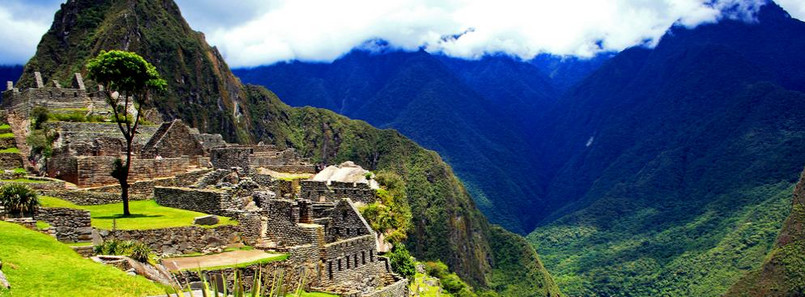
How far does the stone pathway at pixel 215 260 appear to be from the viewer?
19.1 m

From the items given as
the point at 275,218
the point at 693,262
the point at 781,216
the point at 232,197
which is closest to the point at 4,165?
the point at 232,197

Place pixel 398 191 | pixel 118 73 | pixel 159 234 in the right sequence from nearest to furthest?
pixel 159 234
pixel 118 73
pixel 398 191

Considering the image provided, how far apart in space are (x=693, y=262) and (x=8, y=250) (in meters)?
188

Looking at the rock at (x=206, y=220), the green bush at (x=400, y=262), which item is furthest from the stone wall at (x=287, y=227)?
the green bush at (x=400, y=262)

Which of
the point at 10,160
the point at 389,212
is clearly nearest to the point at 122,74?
the point at 10,160

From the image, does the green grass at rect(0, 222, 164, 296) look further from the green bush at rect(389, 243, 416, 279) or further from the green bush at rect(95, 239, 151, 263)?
the green bush at rect(389, 243, 416, 279)

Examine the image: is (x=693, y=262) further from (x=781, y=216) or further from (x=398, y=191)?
(x=398, y=191)

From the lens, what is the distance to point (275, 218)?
79.3 ft

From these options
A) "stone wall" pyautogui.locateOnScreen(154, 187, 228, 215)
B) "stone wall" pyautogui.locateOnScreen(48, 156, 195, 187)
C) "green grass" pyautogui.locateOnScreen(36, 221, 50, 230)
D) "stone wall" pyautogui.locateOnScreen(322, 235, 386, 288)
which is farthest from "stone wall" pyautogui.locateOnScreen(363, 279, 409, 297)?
"stone wall" pyautogui.locateOnScreen(48, 156, 195, 187)

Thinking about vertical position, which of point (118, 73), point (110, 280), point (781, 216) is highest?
point (118, 73)

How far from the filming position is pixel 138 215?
79.2 ft

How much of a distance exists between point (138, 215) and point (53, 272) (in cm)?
1089

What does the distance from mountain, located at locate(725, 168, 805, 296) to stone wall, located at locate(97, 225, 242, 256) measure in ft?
427

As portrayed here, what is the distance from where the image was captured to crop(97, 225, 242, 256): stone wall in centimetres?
1994
